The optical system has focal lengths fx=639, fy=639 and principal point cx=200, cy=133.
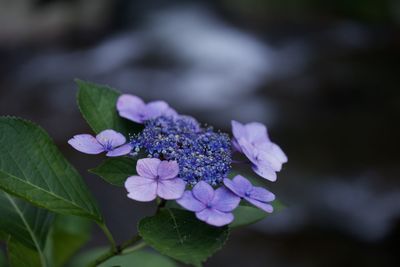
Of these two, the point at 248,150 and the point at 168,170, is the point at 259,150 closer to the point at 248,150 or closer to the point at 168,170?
the point at 248,150

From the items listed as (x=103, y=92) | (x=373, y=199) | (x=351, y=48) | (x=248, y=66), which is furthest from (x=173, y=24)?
(x=103, y=92)

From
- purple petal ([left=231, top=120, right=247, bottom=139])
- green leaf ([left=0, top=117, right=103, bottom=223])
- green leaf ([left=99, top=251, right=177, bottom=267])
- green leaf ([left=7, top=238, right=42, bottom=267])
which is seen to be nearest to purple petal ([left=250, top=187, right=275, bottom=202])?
purple petal ([left=231, top=120, right=247, bottom=139])

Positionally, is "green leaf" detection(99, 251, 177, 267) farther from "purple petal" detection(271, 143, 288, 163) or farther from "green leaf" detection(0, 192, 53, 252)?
"purple petal" detection(271, 143, 288, 163)

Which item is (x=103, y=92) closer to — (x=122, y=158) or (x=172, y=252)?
(x=122, y=158)

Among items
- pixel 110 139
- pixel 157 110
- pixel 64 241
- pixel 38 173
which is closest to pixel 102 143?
pixel 110 139

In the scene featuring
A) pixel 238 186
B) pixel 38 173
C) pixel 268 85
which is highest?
pixel 268 85

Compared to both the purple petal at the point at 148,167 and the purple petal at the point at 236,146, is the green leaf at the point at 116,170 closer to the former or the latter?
the purple petal at the point at 148,167
